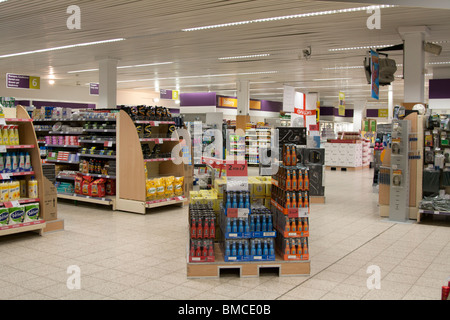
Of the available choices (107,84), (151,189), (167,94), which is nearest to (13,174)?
(151,189)

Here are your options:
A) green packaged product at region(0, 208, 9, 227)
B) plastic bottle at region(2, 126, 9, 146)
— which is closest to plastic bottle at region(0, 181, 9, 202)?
green packaged product at region(0, 208, 9, 227)

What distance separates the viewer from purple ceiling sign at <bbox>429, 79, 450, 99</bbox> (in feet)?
44.7

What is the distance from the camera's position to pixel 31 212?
609 cm

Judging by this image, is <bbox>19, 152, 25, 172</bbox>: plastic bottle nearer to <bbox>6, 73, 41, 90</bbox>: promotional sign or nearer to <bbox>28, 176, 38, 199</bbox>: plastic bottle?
<bbox>28, 176, 38, 199</bbox>: plastic bottle

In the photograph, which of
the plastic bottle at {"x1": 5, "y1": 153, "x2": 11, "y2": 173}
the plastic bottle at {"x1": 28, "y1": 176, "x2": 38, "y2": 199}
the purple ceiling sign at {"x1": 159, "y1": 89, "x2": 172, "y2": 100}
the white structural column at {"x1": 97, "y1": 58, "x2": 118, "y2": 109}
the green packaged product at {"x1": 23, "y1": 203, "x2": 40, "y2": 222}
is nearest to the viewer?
the plastic bottle at {"x1": 5, "y1": 153, "x2": 11, "y2": 173}

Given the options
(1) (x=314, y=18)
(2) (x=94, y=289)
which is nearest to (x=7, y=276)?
(2) (x=94, y=289)

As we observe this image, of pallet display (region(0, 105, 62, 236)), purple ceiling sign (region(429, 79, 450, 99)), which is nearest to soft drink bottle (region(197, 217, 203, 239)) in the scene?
pallet display (region(0, 105, 62, 236))

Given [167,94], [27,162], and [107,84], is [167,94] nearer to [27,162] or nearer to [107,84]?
[107,84]

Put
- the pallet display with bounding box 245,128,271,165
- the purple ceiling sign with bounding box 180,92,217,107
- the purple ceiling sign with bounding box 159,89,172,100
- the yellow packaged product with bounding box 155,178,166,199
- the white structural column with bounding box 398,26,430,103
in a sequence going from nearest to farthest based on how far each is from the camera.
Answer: the yellow packaged product with bounding box 155,178,166,199 < the white structural column with bounding box 398,26,430,103 < the pallet display with bounding box 245,128,271,165 < the purple ceiling sign with bounding box 159,89,172,100 < the purple ceiling sign with bounding box 180,92,217,107

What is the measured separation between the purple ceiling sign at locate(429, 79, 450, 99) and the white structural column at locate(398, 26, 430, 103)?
5659mm

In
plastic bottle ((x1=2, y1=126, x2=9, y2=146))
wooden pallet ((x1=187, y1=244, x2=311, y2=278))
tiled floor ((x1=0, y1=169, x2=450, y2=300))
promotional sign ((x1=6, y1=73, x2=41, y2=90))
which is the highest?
promotional sign ((x1=6, y1=73, x2=41, y2=90))

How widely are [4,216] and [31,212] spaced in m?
0.40

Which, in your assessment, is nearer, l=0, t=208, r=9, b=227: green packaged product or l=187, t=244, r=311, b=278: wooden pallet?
l=187, t=244, r=311, b=278: wooden pallet

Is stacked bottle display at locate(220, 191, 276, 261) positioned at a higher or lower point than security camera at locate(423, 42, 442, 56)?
lower
